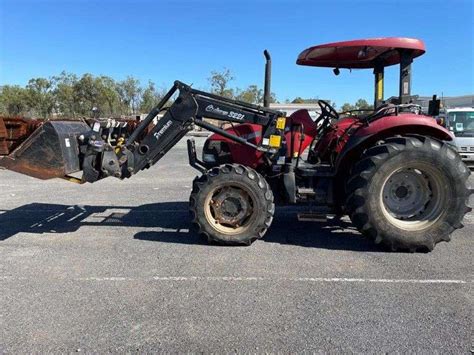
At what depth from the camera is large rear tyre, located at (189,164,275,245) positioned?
18.5ft

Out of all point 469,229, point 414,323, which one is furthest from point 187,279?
point 469,229

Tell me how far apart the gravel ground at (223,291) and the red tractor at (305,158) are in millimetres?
421

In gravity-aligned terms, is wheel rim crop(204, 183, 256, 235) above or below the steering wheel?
below

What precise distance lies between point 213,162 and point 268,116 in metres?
1.15

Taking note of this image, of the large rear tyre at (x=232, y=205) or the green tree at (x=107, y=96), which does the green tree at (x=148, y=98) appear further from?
the large rear tyre at (x=232, y=205)

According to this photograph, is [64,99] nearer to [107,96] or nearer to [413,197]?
[107,96]

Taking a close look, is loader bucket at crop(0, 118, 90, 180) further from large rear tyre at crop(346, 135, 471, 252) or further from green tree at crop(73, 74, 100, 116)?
green tree at crop(73, 74, 100, 116)

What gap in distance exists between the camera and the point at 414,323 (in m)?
3.65

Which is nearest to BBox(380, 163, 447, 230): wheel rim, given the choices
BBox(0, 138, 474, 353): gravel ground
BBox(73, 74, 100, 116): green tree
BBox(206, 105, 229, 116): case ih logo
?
BBox(0, 138, 474, 353): gravel ground

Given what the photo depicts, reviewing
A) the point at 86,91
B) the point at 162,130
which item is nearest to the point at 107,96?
the point at 86,91

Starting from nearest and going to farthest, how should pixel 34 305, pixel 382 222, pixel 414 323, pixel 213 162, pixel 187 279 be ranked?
pixel 414 323 → pixel 34 305 → pixel 187 279 → pixel 382 222 → pixel 213 162

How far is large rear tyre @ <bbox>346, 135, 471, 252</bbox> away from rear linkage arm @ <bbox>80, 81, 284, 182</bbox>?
132 centimetres

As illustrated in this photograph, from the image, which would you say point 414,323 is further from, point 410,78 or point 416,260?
point 410,78

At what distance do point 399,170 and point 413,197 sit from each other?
45 centimetres
